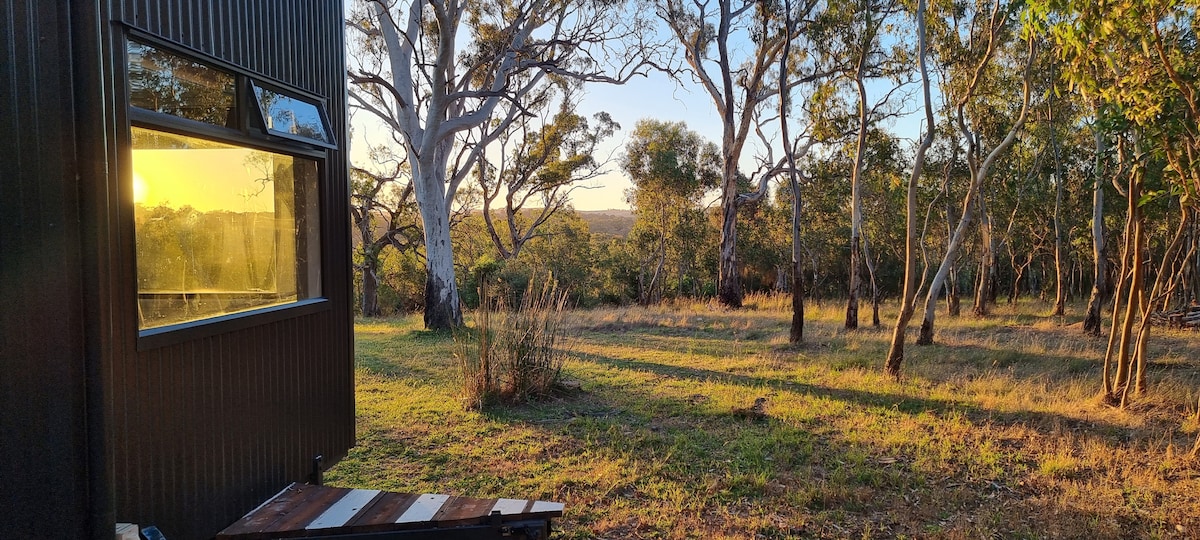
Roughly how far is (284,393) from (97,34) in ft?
5.51

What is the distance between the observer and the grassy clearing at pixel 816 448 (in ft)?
10.6

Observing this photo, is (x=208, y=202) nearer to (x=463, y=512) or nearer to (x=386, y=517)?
(x=386, y=517)

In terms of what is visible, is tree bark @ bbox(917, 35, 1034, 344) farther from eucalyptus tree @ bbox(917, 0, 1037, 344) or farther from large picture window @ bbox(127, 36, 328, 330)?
large picture window @ bbox(127, 36, 328, 330)

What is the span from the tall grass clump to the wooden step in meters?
2.75

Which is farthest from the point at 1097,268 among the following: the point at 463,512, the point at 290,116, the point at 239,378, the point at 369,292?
the point at 369,292

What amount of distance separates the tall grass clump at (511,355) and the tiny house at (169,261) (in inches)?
77.5

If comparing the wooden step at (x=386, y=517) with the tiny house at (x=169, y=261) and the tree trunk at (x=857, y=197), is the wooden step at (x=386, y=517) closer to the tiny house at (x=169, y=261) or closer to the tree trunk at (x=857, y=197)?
the tiny house at (x=169, y=261)

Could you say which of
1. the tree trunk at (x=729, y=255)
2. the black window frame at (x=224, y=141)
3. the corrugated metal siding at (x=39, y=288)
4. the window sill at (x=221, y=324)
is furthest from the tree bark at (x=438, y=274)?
the corrugated metal siding at (x=39, y=288)

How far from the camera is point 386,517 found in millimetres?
2496

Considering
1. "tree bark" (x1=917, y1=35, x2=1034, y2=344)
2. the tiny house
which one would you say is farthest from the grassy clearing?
the tiny house

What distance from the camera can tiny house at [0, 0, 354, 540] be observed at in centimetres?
160

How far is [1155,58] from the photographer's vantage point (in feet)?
14.5

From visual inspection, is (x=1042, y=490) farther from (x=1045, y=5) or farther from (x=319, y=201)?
(x=319, y=201)

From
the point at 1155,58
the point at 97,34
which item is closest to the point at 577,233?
the point at 1155,58
